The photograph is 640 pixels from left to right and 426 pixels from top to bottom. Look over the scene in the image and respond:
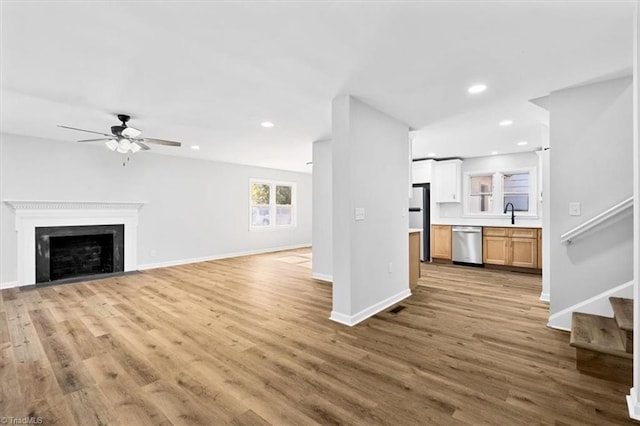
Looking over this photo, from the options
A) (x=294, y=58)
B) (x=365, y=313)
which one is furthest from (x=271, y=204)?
(x=294, y=58)

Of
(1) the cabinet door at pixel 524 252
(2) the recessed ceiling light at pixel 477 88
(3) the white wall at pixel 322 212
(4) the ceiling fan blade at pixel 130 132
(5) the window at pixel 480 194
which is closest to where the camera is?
(2) the recessed ceiling light at pixel 477 88

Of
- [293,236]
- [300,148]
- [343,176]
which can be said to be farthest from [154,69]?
[293,236]

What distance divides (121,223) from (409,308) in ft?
17.9

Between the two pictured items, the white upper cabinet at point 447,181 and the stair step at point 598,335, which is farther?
the white upper cabinet at point 447,181

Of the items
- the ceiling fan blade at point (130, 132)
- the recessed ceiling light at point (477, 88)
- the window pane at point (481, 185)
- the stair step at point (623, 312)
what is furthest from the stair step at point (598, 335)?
the ceiling fan blade at point (130, 132)

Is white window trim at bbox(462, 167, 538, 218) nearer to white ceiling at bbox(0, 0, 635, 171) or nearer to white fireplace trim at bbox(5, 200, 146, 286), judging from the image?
white ceiling at bbox(0, 0, 635, 171)

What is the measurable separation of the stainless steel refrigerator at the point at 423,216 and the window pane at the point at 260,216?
3927 millimetres

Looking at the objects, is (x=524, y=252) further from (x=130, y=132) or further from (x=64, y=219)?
(x=64, y=219)

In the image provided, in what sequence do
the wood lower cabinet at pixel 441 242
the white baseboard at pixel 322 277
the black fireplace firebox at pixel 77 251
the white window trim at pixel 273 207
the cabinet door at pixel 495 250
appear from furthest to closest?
the white window trim at pixel 273 207 < the wood lower cabinet at pixel 441 242 < the cabinet door at pixel 495 250 < the white baseboard at pixel 322 277 < the black fireplace firebox at pixel 77 251

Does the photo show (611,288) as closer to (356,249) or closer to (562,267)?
(562,267)

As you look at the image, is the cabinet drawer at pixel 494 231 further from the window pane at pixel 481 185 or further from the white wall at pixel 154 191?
the white wall at pixel 154 191

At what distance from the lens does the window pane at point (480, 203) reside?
6797 millimetres

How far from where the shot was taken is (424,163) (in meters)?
7.02

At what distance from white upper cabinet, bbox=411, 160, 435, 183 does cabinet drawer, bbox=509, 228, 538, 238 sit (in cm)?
199
